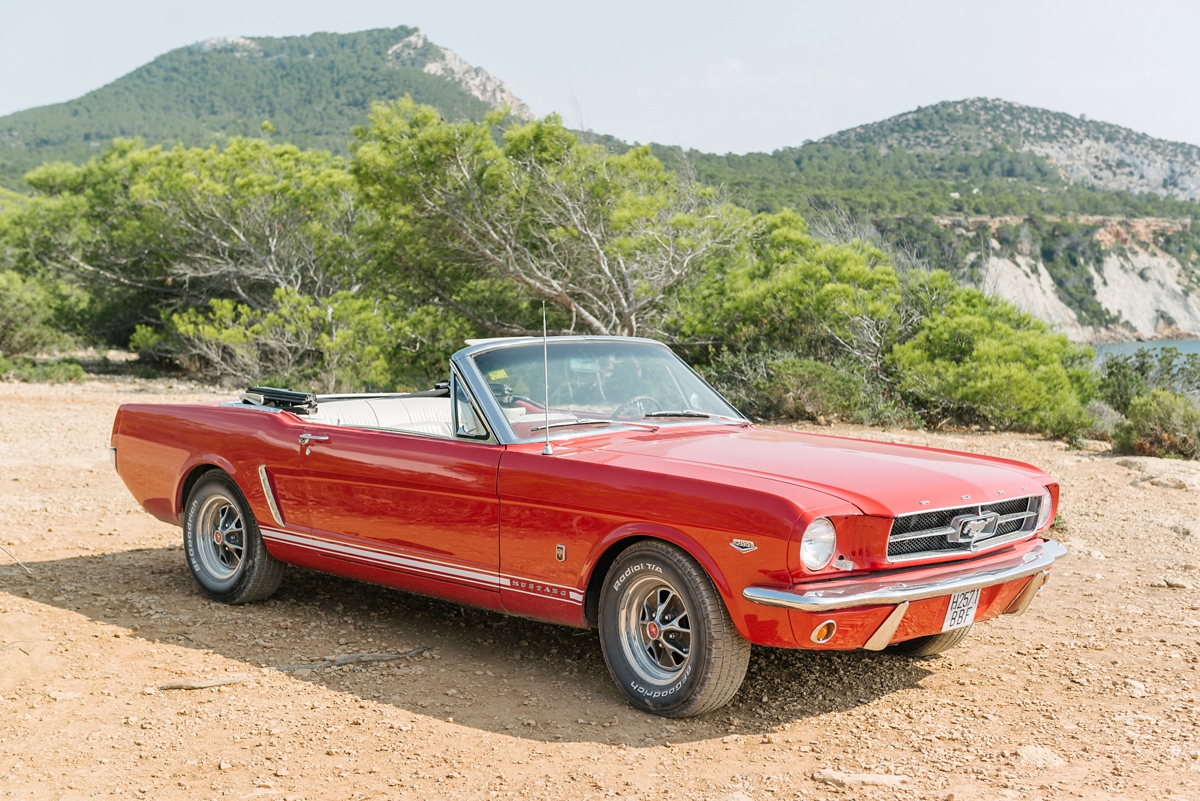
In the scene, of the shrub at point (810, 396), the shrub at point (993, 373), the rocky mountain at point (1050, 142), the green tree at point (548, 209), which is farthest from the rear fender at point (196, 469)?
the rocky mountain at point (1050, 142)

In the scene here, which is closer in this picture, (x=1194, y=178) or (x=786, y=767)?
(x=786, y=767)

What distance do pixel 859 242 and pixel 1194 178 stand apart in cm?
9642

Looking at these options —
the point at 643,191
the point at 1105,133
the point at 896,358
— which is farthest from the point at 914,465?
the point at 1105,133

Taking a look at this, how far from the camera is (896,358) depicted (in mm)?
16844

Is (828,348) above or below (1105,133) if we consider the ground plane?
below

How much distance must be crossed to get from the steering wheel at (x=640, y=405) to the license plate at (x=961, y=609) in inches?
69.0

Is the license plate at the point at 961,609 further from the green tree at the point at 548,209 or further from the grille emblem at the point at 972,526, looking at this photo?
the green tree at the point at 548,209

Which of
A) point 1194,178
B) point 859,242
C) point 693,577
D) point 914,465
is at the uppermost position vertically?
point 1194,178

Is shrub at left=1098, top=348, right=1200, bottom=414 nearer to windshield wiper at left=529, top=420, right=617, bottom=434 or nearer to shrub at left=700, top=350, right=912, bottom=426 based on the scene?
shrub at left=700, top=350, right=912, bottom=426

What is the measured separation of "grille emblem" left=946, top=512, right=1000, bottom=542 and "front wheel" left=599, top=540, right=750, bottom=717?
94 centimetres

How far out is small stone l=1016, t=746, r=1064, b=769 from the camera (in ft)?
12.5

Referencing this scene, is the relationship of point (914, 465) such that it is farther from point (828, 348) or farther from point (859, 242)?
point (859, 242)

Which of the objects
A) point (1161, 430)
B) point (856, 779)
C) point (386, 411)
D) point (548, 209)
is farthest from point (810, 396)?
point (856, 779)

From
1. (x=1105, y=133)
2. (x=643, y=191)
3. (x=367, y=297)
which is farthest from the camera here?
(x=1105, y=133)
